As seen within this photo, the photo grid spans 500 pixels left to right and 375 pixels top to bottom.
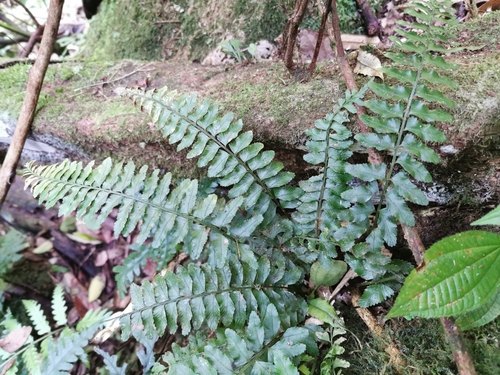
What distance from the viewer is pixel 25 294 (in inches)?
161

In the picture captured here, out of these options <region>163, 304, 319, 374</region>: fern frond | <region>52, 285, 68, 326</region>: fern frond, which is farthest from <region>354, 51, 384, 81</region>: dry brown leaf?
<region>52, 285, 68, 326</region>: fern frond

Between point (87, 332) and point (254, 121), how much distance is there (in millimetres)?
1606

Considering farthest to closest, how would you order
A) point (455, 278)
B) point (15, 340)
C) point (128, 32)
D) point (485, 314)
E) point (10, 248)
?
1. point (10, 248)
2. point (128, 32)
3. point (15, 340)
4. point (485, 314)
5. point (455, 278)

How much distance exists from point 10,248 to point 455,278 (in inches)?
165

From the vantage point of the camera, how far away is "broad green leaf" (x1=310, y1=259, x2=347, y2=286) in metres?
2.19

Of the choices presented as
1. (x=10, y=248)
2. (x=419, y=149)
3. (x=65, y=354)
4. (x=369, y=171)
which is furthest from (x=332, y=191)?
(x=10, y=248)

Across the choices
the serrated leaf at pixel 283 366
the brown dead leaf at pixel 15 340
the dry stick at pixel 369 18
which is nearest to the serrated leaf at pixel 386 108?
the serrated leaf at pixel 283 366

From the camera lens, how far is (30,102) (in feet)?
9.70

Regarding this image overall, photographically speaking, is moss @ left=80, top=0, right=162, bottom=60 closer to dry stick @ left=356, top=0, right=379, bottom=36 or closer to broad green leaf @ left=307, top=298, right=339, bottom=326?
dry stick @ left=356, top=0, right=379, bottom=36

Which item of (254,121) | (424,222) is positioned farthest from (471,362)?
(254,121)

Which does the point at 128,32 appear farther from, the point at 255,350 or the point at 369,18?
the point at 255,350

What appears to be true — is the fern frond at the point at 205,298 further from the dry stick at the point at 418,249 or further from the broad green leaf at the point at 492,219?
the broad green leaf at the point at 492,219

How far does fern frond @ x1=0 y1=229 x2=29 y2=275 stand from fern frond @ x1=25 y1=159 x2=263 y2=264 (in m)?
2.20

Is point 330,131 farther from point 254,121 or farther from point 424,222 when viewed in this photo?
point 424,222
